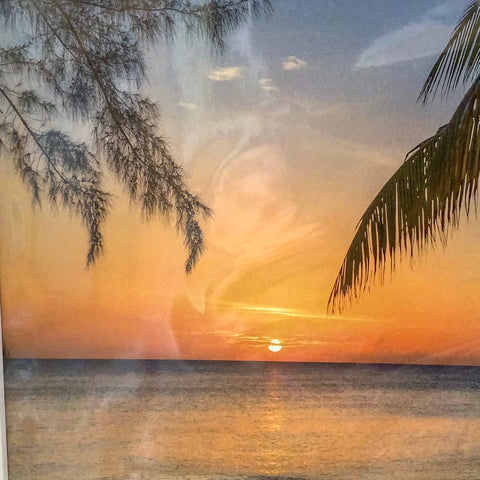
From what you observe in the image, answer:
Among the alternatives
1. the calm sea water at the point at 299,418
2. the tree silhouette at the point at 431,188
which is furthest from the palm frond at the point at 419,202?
the calm sea water at the point at 299,418

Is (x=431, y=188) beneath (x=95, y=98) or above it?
beneath

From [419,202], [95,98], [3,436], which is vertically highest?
[95,98]

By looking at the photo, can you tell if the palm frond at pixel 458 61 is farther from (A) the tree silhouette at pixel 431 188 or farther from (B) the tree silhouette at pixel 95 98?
(B) the tree silhouette at pixel 95 98

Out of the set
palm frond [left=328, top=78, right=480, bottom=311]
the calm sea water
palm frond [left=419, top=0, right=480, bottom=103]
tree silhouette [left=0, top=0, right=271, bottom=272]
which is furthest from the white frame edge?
palm frond [left=419, top=0, right=480, bottom=103]

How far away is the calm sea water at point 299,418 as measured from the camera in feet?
4.57

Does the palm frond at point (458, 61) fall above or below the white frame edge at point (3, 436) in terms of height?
above

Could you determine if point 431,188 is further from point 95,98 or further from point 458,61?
point 95,98

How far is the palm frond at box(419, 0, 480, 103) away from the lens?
1351mm

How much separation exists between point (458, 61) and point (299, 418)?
2.90 feet

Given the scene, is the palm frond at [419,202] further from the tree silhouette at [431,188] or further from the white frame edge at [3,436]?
the white frame edge at [3,436]

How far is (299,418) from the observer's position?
1390mm

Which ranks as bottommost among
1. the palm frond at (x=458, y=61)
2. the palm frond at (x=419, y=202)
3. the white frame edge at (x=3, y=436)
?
the white frame edge at (x=3, y=436)

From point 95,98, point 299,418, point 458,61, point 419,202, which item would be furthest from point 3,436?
point 458,61

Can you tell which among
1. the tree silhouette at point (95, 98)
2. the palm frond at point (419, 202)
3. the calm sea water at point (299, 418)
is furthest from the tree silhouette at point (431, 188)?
the tree silhouette at point (95, 98)
